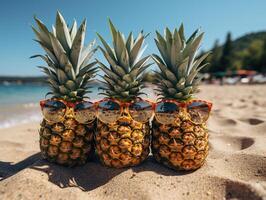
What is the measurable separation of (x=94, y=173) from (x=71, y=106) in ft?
2.44

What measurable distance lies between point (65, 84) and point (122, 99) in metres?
0.62

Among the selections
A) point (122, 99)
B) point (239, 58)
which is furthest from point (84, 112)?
point (239, 58)

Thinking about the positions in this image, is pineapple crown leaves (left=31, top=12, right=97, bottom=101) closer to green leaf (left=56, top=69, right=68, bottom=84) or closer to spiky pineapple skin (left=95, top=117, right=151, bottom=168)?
green leaf (left=56, top=69, right=68, bottom=84)

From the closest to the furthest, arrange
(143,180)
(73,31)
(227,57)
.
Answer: (143,180) < (73,31) < (227,57)

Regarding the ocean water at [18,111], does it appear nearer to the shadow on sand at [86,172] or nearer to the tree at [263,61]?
the shadow on sand at [86,172]

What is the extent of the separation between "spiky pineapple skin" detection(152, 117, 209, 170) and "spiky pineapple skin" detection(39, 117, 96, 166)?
0.81 meters

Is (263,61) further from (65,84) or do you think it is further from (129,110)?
(65,84)

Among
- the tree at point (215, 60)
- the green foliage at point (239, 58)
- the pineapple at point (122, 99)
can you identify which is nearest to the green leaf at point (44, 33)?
the pineapple at point (122, 99)

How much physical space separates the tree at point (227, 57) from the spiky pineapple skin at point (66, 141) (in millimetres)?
68953

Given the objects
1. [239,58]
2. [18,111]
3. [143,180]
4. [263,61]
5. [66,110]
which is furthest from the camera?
[239,58]

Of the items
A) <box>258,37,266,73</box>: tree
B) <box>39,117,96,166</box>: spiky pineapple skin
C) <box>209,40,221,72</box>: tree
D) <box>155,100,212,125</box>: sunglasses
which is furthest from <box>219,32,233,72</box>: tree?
<box>39,117,96,166</box>: spiky pineapple skin

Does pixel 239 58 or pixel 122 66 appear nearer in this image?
pixel 122 66

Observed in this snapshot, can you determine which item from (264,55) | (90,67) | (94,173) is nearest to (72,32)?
(90,67)

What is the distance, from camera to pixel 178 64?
2.73 m
